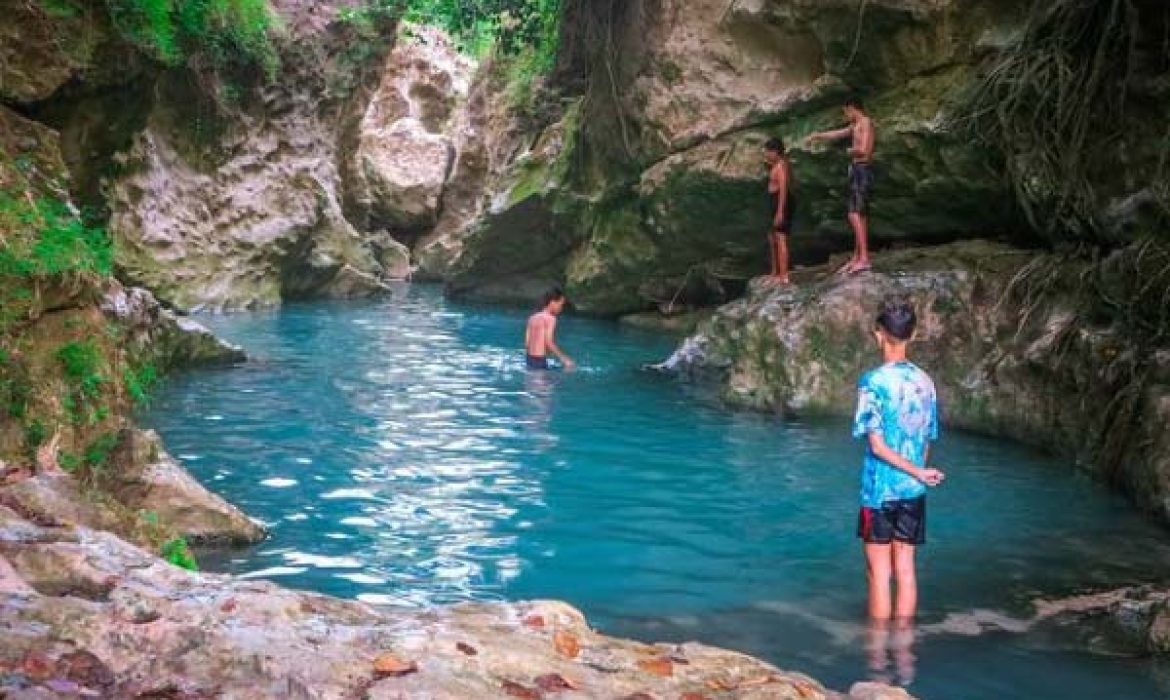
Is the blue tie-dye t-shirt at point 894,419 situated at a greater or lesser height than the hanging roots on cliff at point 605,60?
lesser

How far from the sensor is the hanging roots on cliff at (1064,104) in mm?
9695

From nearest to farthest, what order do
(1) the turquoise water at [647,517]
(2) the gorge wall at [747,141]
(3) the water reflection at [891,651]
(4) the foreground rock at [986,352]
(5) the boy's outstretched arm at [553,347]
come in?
(3) the water reflection at [891,651] < (1) the turquoise water at [647,517] < (4) the foreground rock at [986,352] < (2) the gorge wall at [747,141] < (5) the boy's outstretched arm at [553,347]

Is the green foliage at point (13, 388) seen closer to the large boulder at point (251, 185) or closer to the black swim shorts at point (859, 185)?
the black swim shorts at point (859, 185)

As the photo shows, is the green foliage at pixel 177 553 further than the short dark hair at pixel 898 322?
No

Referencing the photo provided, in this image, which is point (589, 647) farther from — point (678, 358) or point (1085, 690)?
point (678, 358)

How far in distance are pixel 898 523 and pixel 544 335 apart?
28.6 feet

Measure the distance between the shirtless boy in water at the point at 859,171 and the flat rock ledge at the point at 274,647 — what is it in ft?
30.9

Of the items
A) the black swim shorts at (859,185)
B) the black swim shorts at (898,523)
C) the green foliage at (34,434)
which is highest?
the black swim shorts at (859,185)

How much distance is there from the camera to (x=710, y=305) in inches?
758

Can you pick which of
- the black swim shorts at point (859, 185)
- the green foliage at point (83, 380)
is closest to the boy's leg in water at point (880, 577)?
the green foliage at point (83, 380)

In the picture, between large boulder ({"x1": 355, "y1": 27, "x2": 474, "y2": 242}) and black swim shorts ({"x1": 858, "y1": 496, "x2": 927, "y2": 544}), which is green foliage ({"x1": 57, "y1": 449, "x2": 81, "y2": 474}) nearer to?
black swim shorts ({"x1": 858, "y1": 496, "x2": 927, "y2": 544})

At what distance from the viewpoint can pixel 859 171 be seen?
509 inches

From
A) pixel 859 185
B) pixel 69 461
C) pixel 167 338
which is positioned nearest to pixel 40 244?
pixel 69 461

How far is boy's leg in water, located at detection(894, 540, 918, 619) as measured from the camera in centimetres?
560
